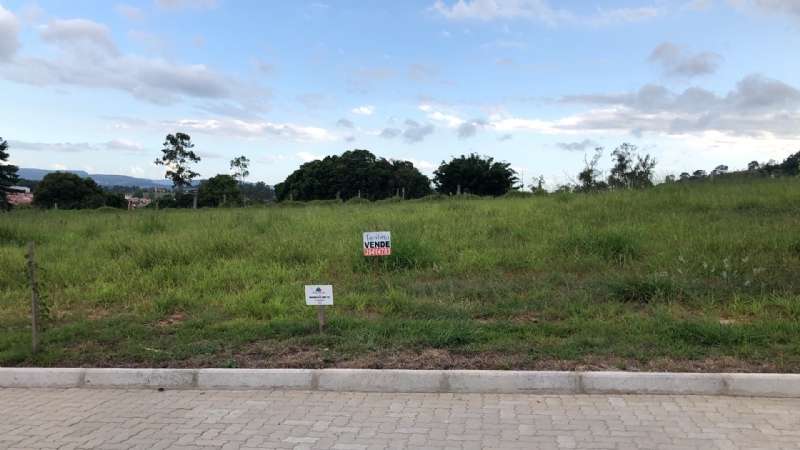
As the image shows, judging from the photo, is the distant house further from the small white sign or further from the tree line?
the small white sign

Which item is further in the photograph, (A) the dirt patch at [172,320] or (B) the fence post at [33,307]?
(A) the dirt patch at [172,320]

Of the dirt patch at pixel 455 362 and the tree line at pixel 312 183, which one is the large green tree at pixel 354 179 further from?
the dirt patch at pixel 455 362

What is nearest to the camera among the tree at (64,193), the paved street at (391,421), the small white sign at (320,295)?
the paved street at (391,421)

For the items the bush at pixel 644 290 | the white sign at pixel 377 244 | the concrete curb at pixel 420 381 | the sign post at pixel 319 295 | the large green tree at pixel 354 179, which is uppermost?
the large green tree at pixel 354 179

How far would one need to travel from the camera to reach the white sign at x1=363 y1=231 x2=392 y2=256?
7.41 m

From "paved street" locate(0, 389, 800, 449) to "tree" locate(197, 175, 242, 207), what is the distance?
4146cm

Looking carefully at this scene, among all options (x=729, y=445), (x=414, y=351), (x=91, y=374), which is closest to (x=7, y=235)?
(x=91, y=374)

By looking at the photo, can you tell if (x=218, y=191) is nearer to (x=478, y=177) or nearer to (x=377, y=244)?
(x=478, y=177)

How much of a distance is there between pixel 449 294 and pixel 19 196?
59.2 metres

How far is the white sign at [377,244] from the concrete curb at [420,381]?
3.01 metres

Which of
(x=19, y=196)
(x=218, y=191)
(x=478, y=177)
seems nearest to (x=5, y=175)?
(x=19, y=196)

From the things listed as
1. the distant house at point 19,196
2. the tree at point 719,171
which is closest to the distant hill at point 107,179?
the distant house at point 19,196

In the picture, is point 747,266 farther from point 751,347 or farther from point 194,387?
point 194,387

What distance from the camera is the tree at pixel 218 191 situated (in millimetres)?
44750
